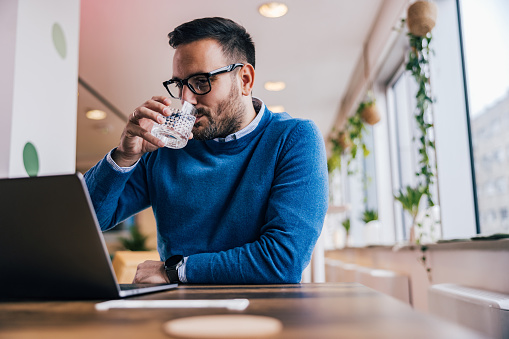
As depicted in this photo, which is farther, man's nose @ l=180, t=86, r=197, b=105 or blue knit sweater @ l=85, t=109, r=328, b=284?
man's nose @ l=180, t=86, r=197, b=105

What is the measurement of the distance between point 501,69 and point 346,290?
2.11m

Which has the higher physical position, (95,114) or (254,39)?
(254,39)

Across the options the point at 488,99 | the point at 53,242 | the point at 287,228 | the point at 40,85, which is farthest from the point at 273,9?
the point at 53,242

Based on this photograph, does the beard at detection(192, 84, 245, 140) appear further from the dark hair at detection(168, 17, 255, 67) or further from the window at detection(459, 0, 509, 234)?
the window at detection(459, 0, 509, 234)

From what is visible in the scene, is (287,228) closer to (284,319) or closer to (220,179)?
(220,179)

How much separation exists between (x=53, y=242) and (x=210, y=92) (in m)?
0.75

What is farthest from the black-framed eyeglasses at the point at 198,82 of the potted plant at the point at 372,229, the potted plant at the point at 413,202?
the potted plant at the point at 372,229

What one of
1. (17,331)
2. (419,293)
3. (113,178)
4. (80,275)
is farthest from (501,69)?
(17,331)

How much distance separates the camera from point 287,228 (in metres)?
1.05

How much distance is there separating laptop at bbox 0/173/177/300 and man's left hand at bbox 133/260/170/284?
0.34m

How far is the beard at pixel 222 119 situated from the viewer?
4.14 feet

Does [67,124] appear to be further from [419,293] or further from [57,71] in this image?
[419,293]

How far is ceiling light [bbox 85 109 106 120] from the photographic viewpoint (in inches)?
223

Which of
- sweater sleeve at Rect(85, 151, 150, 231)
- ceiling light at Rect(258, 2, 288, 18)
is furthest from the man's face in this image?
ceiling light at Rect(258, 2, 288, 18)
